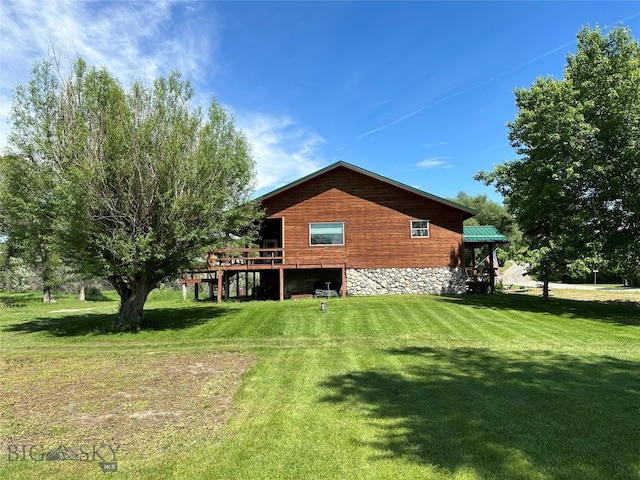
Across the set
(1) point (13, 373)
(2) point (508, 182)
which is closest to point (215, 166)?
(1) point (13, 373)

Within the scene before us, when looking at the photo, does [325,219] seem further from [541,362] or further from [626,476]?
[626,476]

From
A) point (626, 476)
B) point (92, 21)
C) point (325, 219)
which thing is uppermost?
point (92, 21)

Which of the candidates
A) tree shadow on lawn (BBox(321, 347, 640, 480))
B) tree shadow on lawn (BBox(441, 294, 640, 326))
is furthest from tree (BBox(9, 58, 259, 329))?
tree shadow on lawn (BBox(441, 294, 640, 326))

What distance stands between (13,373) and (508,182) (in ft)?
59.0

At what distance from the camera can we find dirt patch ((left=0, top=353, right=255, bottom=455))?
459 centimetres

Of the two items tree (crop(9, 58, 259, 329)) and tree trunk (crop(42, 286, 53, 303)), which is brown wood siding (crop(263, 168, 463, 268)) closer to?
tree (crop(9, 58, 259, 329))

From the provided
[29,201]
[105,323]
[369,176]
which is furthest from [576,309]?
[29,201]

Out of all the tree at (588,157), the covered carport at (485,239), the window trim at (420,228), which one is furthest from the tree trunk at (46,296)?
the tree at (588,157)

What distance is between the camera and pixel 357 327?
1169 centimetres

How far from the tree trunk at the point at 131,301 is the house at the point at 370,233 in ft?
27.5

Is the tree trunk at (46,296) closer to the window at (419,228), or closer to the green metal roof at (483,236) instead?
the window at (419,228)

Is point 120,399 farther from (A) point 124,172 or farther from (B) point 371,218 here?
(B) point 371,218

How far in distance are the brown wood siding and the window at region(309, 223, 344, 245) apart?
0.71 feet

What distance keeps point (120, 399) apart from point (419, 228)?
17.3 meters
